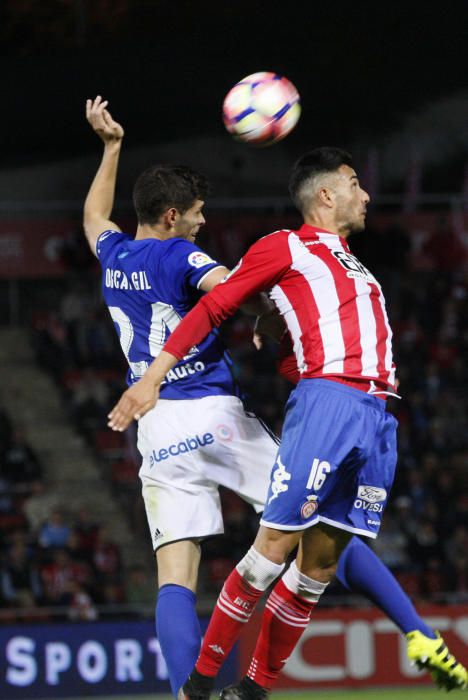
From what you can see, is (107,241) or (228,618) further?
(107,241)

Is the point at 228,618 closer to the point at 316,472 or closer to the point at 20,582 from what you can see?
the point at 316,472

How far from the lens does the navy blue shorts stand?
14.5ft

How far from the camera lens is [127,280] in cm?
496

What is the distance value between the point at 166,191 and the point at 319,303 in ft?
2.78

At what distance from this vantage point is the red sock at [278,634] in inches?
181

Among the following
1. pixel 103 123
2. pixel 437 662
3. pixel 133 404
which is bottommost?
pixel 437 662

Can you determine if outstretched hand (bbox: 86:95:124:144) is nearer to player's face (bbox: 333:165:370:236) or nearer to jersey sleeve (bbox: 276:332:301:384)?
player's face (bbox: 333:165:370:236)

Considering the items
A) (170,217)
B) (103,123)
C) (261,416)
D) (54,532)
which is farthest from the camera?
(261,416)

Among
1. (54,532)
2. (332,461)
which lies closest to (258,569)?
(332,461)

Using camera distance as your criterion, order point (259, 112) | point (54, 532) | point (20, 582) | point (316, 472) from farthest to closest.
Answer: point (54, 532)
point (20, 582)
point (259, 112)
point (316, 472)

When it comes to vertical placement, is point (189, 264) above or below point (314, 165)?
below

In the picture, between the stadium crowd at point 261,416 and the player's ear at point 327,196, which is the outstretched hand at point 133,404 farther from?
the stadium crowd at point 261,416

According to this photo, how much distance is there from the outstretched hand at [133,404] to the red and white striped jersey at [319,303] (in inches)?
15.5

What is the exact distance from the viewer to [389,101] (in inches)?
632
